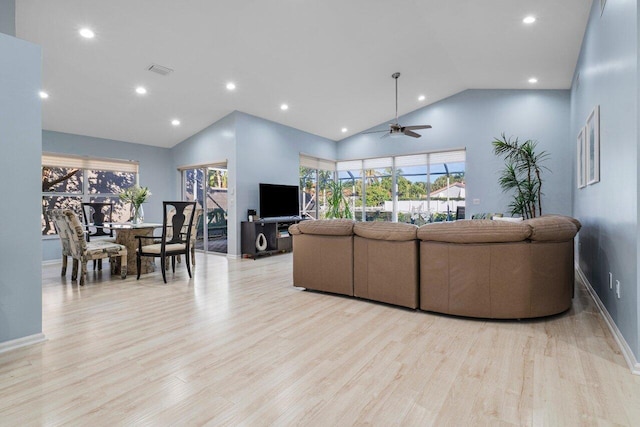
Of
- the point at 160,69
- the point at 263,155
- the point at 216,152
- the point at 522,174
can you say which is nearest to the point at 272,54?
the point at 160,69

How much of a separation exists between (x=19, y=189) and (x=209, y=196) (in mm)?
4968

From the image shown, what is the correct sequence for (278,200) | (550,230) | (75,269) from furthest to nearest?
1. (278,200)
2. (75,269)
3. (550,230)

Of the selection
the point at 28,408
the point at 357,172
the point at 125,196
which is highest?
the point at 357,172

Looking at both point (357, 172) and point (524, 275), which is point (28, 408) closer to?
point (524, 275)

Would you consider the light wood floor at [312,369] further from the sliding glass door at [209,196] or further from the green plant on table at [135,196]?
the sliding glass door at [209,196]

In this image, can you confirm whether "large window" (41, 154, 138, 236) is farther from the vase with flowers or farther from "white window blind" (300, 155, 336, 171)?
"white window blind" (300, 155, 336, 171)

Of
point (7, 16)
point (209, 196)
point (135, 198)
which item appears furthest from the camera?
point (209, 196)

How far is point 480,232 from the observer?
9.04 feet

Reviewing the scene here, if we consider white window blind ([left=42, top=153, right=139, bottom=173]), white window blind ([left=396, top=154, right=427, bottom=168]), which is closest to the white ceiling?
white window blind ([left=42, top=153, right=139, bottom=173])

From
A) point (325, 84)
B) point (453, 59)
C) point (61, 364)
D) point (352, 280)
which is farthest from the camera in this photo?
point (325, 84)

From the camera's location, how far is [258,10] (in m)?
3.85

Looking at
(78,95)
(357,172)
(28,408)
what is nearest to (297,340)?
(28,408)

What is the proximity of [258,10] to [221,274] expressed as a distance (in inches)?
141

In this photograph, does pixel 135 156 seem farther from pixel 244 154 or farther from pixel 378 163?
pixel 378 163
